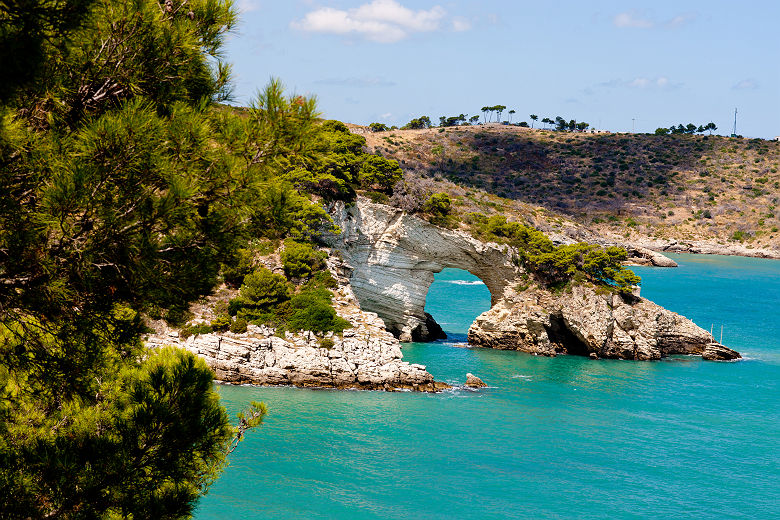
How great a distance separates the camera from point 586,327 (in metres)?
48.3

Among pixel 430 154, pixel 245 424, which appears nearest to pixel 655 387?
pixel 245 424

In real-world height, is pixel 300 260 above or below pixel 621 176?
below

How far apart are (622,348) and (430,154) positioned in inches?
3130

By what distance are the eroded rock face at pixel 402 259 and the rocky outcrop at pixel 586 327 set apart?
238 cm

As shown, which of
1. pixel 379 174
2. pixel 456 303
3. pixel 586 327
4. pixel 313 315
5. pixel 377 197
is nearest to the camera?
pixel 313 315

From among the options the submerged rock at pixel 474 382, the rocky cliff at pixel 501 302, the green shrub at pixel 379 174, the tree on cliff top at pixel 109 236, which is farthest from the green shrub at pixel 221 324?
the tree on cliff top at pixel 109 236

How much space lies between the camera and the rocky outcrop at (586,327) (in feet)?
158

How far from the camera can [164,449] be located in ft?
31.8

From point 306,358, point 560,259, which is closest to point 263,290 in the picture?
point 306,358

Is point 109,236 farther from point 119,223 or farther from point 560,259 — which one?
point 560,259

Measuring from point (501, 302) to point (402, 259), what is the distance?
7.91m

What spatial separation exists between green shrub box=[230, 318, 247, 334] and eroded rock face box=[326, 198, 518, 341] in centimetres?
1136

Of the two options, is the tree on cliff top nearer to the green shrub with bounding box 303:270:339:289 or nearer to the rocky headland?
the green shrub with bounding box 303:270:339:289

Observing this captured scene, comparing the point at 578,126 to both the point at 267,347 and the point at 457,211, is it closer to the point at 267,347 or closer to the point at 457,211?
the point at 457,211
